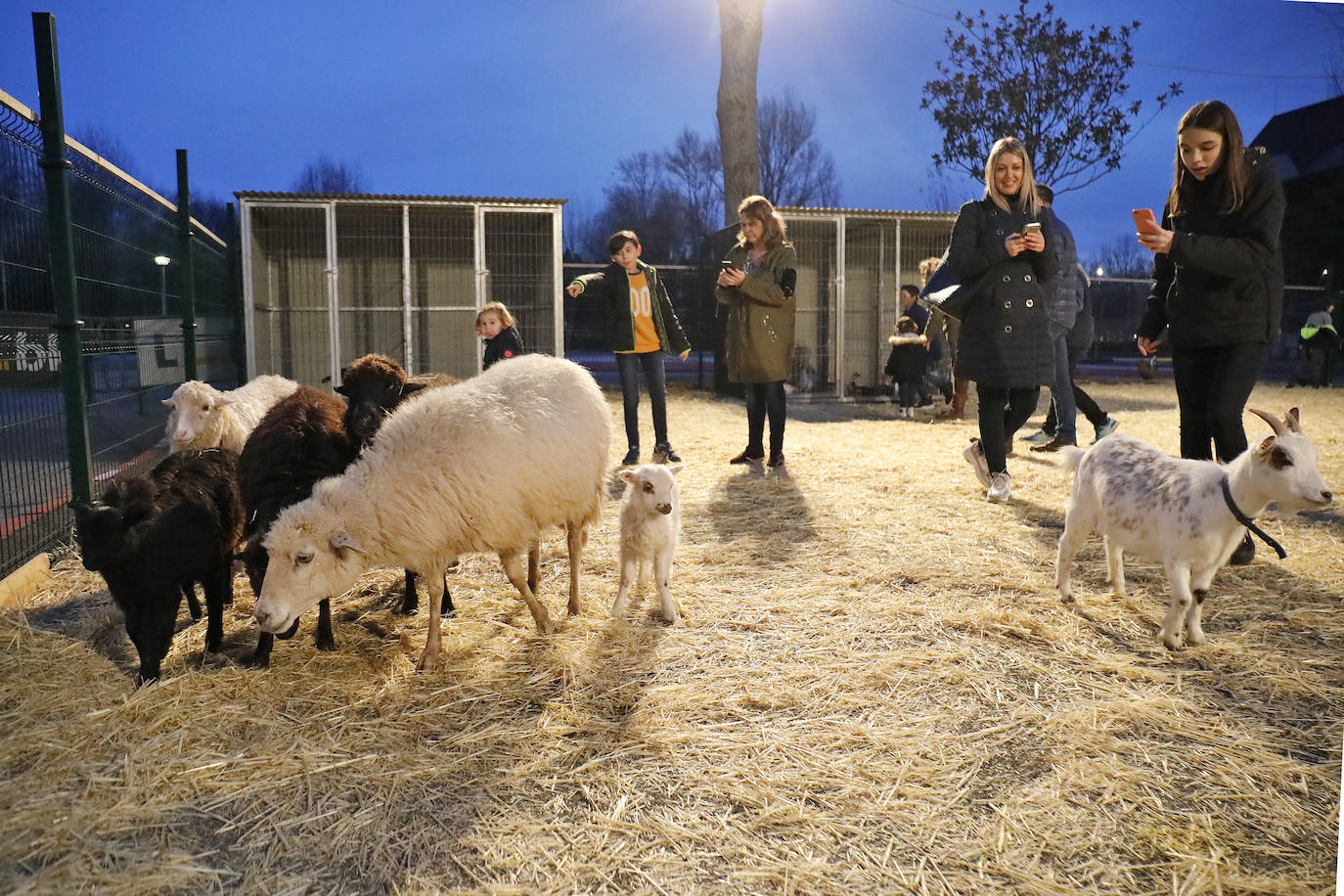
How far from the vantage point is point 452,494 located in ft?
10.7

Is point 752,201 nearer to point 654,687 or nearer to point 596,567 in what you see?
point 596,567

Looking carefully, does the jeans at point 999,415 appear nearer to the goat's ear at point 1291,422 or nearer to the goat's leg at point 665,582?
the goat's ear at point 1291,422

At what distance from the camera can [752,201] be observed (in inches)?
263

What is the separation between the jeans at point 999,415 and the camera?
5293 mm

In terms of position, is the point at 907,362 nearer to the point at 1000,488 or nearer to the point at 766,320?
the point at 766,320

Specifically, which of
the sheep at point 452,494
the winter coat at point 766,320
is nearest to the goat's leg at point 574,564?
the sheep at point 452,494

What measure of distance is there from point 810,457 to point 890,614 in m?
4.25

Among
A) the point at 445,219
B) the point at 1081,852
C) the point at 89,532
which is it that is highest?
the point at 445,219

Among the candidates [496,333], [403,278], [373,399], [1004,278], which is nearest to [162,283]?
[496,333]

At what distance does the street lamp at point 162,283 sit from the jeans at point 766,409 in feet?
16.4

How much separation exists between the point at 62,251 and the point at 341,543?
8.80 feet

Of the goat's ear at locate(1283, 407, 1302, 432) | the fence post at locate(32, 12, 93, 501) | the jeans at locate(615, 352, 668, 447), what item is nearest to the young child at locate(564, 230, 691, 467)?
the jeans at locate(615, 352, 668, 447)

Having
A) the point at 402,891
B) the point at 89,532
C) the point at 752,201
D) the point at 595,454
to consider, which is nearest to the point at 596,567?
the point at 595,454

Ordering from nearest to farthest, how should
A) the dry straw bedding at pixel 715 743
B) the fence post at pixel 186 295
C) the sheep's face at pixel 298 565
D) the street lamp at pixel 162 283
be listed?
1. the dry straw bedding at pixel 715 743
2. the sheep's face at pixel 298 565
3. the street lamp at pixel 162 283
4. the fence post at pixel 186 295
